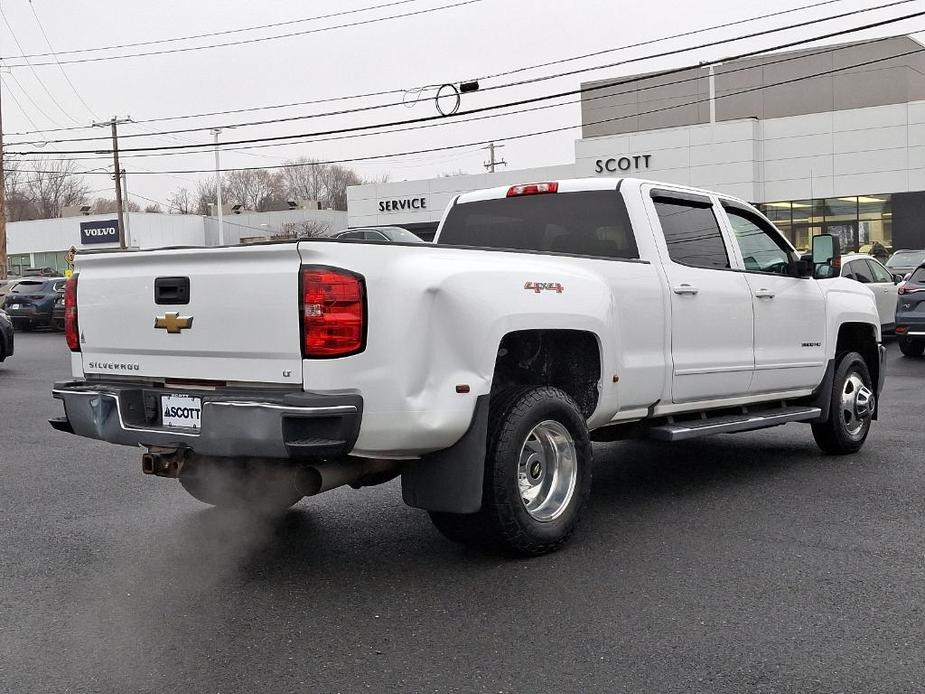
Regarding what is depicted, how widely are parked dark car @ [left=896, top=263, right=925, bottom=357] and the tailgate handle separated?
1447 cm

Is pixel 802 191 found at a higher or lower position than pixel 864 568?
higher

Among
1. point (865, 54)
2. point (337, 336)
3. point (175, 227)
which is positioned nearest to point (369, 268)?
point (337, 336)

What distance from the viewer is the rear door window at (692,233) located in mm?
6602

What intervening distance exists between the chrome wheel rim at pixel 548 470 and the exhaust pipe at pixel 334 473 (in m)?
0.74

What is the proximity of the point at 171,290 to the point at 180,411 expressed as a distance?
1.96ft

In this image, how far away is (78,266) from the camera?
17.9 feet

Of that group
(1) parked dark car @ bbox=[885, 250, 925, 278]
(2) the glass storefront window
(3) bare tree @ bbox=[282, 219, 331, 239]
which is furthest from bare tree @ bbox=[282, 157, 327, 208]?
(1) parked dark car @ bbox=[885, 250, 925, 278]

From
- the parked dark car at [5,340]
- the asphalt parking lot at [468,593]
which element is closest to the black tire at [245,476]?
the asphalt parking lot at [468,593]

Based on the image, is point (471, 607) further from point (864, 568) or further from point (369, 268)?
point (864, 568)

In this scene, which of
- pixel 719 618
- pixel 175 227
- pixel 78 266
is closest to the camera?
pixel 719 618

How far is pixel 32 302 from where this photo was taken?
1144 inches

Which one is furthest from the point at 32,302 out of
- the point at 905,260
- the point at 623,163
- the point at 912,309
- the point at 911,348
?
the point at 623,163

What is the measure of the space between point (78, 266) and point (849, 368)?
5.95 m

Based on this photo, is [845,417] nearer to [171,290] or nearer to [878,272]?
[171,290]
